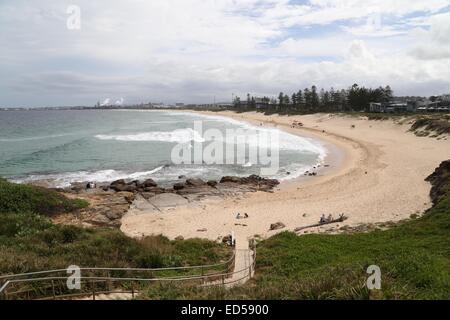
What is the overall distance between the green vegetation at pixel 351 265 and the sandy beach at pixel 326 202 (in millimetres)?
3087

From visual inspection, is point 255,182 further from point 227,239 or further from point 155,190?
point 227,239

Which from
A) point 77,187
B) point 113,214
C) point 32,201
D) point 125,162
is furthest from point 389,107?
point 32,201

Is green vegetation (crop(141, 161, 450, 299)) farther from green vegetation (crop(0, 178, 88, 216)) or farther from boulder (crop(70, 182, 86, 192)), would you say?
boulder (crop(70, 182, 86, 192))

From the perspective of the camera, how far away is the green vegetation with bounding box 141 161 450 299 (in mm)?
6961

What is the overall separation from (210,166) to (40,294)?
29798 millimetres

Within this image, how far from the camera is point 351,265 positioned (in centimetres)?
909

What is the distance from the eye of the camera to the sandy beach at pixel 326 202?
63.3ft

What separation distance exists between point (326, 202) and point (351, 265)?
14.5 meters

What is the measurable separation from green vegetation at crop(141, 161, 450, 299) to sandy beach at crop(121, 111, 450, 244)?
3087 millimetres

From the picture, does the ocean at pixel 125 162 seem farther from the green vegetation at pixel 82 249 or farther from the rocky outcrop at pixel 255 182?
the green vegetation at pixel 82 249

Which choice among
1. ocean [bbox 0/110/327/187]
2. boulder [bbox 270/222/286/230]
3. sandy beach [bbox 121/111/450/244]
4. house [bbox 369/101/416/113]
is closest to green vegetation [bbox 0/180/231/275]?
sandy beach [bbox 121/111/450/244]

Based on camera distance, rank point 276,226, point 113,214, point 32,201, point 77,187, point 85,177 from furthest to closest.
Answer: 1. point 85,177
2. point 77,187
3. point 113,214
4. point 32,201
5. point 276,226

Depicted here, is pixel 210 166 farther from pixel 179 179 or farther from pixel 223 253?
pixel 223 253

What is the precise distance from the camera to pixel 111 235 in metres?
14.1
